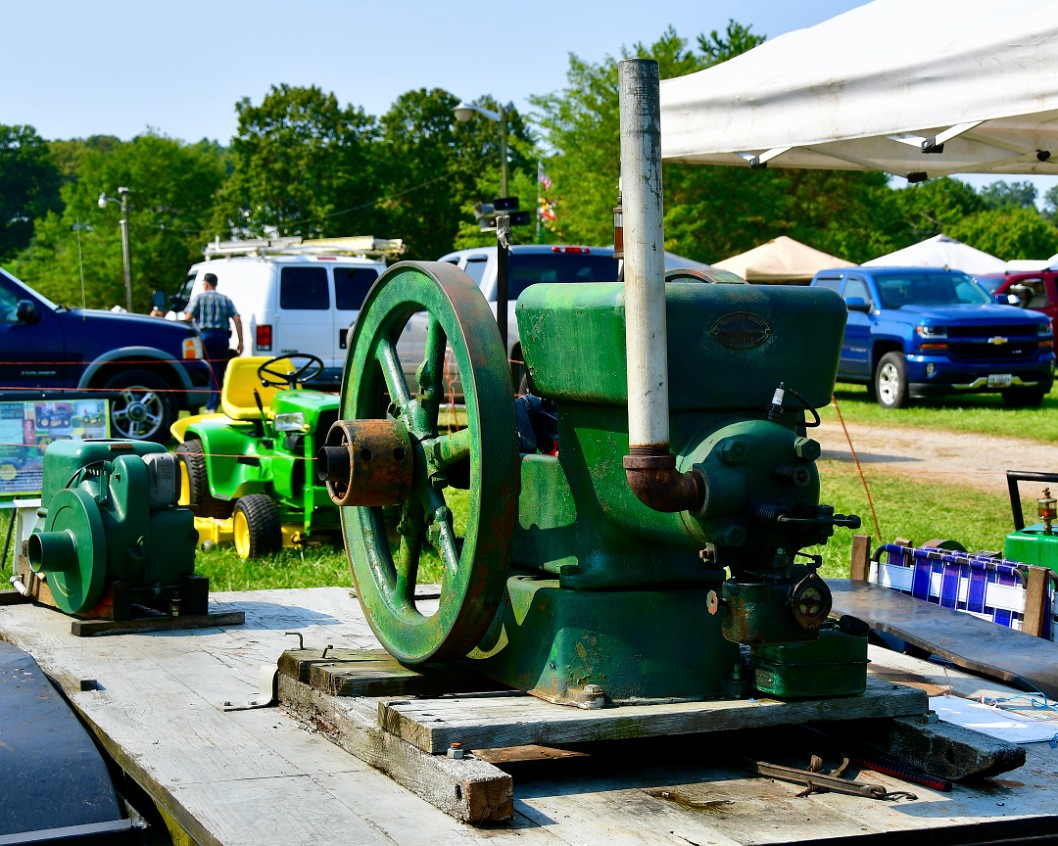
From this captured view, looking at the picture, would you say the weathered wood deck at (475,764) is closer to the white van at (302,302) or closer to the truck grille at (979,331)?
the truck grille at (979,331)

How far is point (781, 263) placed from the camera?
25891mm

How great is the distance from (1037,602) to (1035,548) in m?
0.60

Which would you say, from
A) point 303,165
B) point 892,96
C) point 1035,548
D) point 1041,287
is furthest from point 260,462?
point 303,165

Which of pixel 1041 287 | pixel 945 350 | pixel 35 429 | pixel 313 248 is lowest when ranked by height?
pixel 35 429

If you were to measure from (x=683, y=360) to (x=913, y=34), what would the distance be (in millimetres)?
3237

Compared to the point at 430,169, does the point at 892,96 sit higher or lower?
lower

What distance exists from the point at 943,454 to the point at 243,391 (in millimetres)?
6902

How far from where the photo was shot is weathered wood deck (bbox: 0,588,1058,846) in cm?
297

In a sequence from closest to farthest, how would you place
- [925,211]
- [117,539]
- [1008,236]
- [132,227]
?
[117,539] → [1008,236] → [132,227] → [925,211]

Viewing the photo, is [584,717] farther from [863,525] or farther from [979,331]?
[979,331]

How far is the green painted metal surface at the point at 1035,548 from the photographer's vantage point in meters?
5.50

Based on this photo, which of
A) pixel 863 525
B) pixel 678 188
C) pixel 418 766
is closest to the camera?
pixel 418 766

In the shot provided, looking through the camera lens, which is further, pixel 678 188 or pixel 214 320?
pixel 678 188

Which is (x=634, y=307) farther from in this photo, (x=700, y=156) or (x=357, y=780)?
(x=700, y=156)
